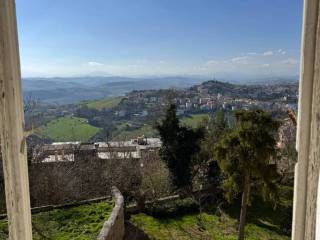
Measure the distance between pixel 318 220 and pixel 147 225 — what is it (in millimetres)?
8093

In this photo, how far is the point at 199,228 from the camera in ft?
27.0

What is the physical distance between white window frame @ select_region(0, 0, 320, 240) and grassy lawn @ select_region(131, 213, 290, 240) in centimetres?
722

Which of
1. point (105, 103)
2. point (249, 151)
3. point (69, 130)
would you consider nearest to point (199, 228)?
point (249, 151)

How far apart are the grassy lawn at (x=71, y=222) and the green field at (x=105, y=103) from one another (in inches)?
357

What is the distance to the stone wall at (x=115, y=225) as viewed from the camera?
5586 mm

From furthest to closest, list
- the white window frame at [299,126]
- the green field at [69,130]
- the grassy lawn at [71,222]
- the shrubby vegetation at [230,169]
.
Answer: the green field at [69,130]
the shrubby vegetation at [230,169]
the grassy lawn at [71,222]
the white window frame at [299,126]

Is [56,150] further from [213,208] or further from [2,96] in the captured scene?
[2,96]

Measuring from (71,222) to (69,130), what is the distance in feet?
21.0

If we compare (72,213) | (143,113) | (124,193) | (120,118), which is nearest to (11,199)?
(72,213)

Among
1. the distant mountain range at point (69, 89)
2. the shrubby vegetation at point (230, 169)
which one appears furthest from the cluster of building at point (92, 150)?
the distant mountain range at point (69, 89)

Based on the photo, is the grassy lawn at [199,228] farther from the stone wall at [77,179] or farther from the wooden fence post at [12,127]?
the wooden fence post at [12,127]

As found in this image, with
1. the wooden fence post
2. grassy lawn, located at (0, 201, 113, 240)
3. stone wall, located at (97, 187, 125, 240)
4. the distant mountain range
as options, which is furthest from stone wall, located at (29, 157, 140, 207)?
the wooden fence post

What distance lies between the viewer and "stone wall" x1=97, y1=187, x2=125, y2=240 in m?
5.59

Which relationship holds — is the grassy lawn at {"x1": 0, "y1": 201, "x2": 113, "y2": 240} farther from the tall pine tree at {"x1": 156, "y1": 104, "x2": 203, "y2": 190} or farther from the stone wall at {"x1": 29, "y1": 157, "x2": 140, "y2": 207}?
the tall pine tree at {"x1": 156, "y1": 104, "x2": 203, "y2": 190}
